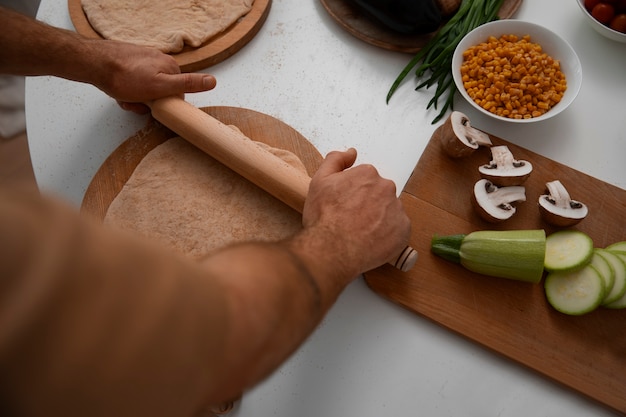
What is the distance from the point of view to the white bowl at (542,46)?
1914 mm

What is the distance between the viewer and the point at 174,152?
191 centimetres

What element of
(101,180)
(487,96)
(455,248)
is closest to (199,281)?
(455,248)

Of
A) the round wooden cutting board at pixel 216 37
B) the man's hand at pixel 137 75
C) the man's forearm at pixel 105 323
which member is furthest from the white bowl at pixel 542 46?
the man's forearm at pixel 105 323

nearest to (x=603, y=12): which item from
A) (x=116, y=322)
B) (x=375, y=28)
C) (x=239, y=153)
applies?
(x=375, y=28)

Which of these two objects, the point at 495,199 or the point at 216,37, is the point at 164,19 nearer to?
the point at 216,37

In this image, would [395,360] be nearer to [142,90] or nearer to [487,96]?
[487,96]

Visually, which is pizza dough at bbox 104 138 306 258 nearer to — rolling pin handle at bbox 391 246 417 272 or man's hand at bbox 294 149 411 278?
man's hand at bbox 294 149 411 278

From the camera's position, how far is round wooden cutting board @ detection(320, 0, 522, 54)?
7.12 ft

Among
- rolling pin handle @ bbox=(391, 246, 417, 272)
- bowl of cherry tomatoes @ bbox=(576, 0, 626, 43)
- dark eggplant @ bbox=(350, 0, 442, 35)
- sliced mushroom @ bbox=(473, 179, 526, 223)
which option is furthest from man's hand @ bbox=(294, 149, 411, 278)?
bowl of cherry tomatoes @ bbox=(576, 0, 626, 43)

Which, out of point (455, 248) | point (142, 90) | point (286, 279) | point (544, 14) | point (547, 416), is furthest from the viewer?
point (544, 14)

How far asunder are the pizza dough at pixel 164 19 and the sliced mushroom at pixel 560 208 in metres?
1.43

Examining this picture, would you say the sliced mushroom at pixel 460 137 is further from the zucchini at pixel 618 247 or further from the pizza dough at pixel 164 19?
the pizza dough at pixel 164 19

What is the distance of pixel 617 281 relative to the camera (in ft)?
5.25

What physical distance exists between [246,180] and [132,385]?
1190 millimetres
